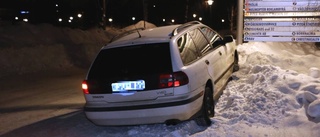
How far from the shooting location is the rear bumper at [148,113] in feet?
16.0

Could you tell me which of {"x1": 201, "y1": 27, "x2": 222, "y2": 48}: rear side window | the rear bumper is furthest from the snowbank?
the rear bumper

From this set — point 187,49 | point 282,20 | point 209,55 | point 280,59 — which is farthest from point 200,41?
point 282,20

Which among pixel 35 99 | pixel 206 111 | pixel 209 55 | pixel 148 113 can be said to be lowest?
pixel 35 99

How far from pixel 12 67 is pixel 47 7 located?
29385 millimetres

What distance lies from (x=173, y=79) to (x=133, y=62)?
662 mm

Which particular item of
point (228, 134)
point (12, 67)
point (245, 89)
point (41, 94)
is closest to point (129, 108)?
point (228, 134)

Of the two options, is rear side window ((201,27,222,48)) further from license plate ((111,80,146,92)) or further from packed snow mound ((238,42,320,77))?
license plate ((111,80,146,92))

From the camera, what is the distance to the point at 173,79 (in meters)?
4.86

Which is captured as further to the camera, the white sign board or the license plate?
the white sign board

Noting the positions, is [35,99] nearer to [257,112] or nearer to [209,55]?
[209,55]

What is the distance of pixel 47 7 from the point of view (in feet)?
133

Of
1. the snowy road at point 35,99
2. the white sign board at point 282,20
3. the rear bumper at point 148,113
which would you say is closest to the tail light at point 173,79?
the rear bumper at point 148,113

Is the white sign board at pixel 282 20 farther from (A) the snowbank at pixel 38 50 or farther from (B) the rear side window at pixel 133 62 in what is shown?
(A) the snowbank at pixel 38 50

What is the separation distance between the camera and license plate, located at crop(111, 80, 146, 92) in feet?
16.2
